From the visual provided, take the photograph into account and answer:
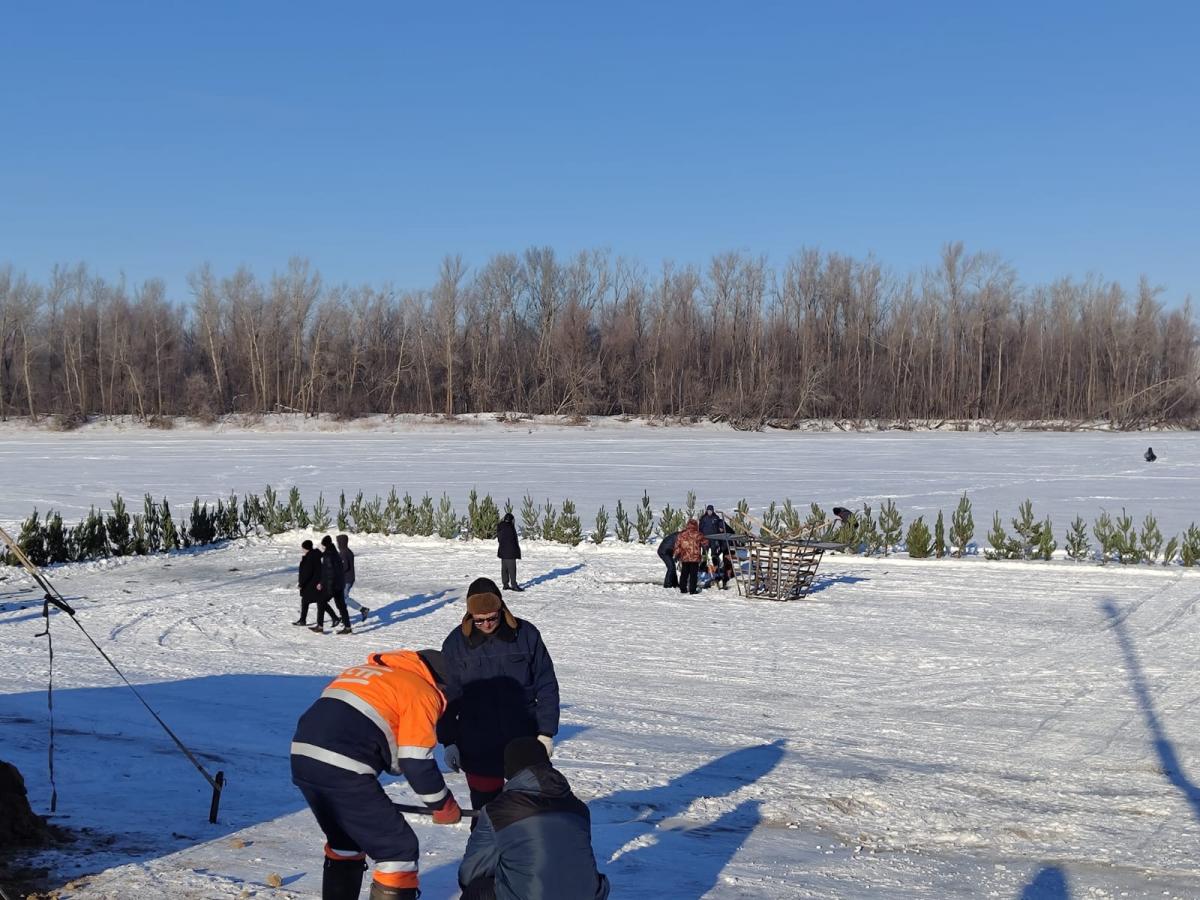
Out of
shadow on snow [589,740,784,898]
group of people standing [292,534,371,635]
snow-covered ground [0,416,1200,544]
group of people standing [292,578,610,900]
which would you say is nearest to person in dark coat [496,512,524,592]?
group of people standing [292,534,371,635]

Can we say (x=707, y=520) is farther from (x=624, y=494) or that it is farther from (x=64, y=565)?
(x=624, y=494)

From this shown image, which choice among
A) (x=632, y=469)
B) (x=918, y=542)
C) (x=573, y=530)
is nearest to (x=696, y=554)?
(x=918, y=542)

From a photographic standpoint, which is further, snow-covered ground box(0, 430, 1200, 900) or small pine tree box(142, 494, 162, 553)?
small pine tree box(142, 494, 162, 553)

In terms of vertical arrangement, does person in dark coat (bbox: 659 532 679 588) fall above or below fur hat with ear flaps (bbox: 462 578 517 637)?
below

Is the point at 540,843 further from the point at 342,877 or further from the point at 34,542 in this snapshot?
the point at 34,542

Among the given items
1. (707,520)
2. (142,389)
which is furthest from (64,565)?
(142,389)

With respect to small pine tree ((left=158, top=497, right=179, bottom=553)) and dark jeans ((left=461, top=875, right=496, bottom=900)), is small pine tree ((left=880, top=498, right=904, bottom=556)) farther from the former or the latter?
dark jeans ((left=461, top=875, right=496, bottom=900))

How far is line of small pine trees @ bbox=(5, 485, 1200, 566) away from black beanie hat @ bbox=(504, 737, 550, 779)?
14.1m

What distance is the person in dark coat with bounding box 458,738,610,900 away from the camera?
3.85 metres

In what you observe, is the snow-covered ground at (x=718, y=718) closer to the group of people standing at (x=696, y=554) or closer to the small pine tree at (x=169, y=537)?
the group of people standing at (x=696, y=554)

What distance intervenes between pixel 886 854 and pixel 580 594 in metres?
11.6

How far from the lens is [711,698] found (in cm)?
1159

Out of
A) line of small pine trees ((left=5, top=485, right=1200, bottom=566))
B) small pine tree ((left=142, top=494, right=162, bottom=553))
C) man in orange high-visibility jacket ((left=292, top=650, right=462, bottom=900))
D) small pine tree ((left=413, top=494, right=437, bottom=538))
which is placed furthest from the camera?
small pine tree ((left=413, top=494, right=437, bottom=538))

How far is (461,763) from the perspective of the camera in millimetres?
5598
